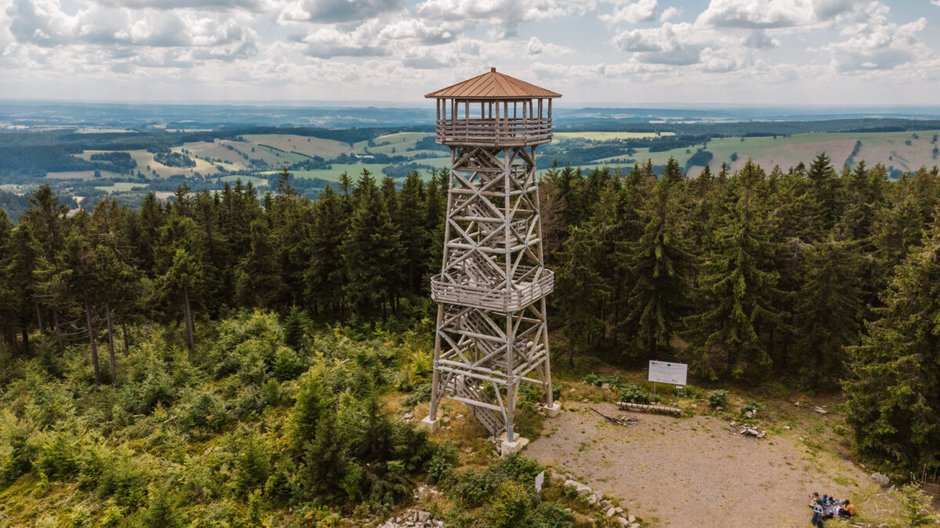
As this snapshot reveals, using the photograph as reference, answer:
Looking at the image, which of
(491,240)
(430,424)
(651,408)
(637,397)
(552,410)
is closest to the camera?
(491,240)

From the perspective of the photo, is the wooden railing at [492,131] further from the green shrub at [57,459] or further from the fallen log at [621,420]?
the green shrub at [57,459]

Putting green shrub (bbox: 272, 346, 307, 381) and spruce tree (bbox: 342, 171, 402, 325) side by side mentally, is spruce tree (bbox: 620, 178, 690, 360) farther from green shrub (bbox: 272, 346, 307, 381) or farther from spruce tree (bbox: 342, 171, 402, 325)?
green shrub (bbox: 272, 346, 307, 381)

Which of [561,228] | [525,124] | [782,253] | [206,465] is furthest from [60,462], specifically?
[782,253]

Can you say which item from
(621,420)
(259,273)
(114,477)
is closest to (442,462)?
(621,420)

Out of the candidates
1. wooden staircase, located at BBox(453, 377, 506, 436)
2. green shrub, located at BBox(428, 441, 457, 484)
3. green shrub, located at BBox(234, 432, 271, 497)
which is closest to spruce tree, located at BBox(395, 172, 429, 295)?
wooden staircase, located at BBox(453, 377, 506, 436)

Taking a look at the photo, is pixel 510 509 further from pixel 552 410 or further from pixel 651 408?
pixel 651 408

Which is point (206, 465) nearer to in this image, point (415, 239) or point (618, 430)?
point (618, 430)
